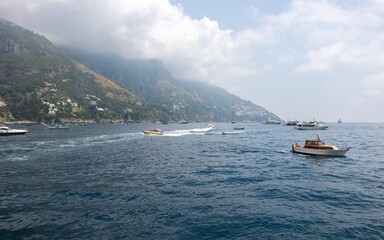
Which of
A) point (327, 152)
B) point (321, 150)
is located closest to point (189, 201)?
point (321, 150)

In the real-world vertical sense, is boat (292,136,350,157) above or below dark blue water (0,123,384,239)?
above

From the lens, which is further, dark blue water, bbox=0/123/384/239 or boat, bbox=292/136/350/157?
boat, bbox=292/136/350/157

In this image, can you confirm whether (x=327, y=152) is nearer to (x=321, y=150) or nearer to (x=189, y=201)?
(x=321, y=150)

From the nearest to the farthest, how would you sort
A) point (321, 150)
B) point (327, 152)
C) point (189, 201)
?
point (189, 201) → point (327, 152) → point (321, 150)

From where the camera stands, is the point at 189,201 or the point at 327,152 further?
the point at 327,152

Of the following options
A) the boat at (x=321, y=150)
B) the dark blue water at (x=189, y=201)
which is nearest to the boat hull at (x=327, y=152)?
the boat at (x=321, y=150)

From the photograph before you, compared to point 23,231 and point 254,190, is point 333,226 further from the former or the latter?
point 23,231

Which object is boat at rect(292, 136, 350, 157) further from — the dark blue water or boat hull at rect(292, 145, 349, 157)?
the dark blue water

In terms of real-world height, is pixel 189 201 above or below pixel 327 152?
below

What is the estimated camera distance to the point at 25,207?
26234 millimetres

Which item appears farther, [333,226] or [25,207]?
[25,207]

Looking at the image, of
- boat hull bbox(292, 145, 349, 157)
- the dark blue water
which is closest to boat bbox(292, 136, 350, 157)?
boat hull bbox(292, 145, 349, 157)

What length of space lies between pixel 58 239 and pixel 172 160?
129 ft

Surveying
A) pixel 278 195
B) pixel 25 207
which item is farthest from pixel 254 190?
pixel 25 207
